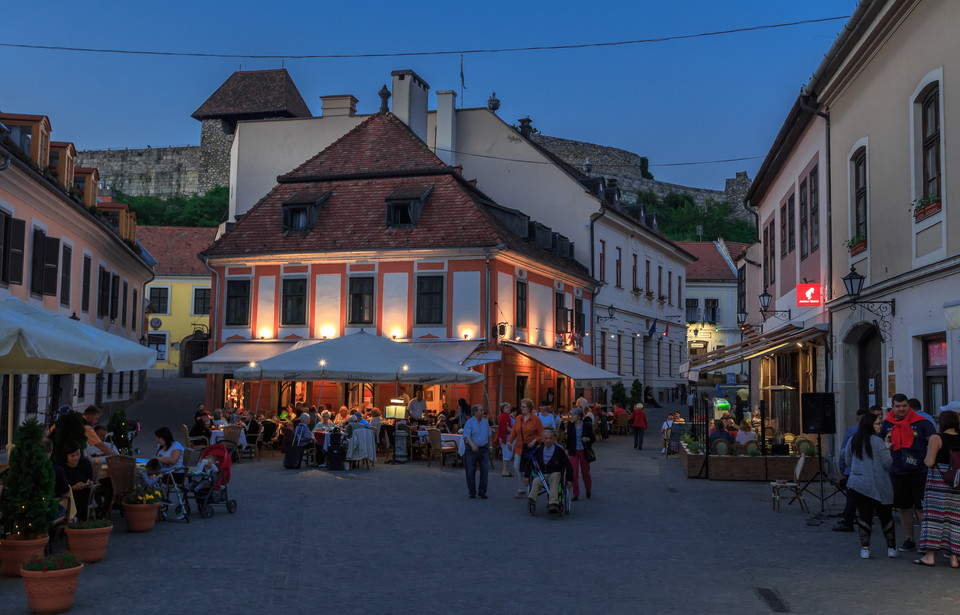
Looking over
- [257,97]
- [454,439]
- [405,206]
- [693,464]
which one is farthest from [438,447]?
[257,97]

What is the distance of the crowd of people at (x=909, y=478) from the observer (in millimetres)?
9586

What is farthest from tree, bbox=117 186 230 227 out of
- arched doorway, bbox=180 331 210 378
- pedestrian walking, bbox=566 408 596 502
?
pedestrian walking, bbox=566 408 596 502

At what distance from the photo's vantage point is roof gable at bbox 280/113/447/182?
32156 millimetres

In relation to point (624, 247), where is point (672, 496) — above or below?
below

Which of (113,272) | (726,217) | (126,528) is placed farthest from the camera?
(726,217)

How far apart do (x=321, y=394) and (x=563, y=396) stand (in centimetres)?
1012

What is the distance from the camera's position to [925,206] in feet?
42.3

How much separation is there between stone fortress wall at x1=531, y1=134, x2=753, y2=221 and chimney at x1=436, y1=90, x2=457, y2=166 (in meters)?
44.2

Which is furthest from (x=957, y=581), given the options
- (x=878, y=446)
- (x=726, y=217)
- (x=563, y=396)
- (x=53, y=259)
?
(x=726, y=217)

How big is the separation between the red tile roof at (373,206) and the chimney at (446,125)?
4.15 metres

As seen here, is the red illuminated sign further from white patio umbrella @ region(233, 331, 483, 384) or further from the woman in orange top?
white patio umbrella @ region(233, 331, 483, 384)

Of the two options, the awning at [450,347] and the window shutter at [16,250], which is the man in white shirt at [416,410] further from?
the window shutter at [16,250]

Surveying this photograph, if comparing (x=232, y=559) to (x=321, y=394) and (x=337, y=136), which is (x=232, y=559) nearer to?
(x=321, y=394)

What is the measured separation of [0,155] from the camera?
57.9 feet
